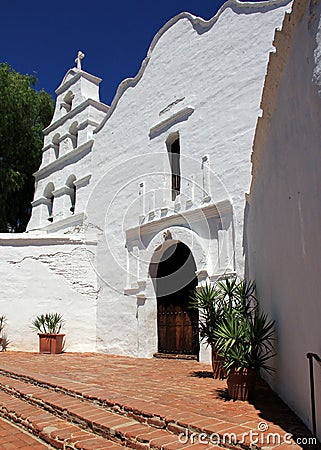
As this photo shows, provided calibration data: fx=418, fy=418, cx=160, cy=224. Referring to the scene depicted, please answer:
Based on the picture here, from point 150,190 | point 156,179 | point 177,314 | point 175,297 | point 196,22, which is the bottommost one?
point 177,314

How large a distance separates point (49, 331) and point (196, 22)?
29.6 feet

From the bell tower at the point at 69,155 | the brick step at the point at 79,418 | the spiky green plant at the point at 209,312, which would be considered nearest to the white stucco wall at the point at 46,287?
the bell tower at the point at 69,155

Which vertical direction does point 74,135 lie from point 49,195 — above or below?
above

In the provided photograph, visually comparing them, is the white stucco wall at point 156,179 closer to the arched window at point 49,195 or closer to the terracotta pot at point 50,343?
the terracotta pot at point 50,343

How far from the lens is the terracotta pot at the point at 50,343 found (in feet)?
35.7

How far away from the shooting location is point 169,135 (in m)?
10.9

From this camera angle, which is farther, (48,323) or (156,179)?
(48,323)

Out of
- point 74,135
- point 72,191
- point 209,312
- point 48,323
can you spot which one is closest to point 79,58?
point 74,135

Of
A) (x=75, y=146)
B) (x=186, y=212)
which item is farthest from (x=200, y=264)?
(x=75, y=146)

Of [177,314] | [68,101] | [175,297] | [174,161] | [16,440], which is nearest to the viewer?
[16,440]

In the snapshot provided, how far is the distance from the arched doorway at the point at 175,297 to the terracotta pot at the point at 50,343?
2710 mm

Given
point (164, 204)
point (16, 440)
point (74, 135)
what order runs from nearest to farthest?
point (16, 440)
point (164, 204)
point (74, 135)

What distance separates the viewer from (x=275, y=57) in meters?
4.11

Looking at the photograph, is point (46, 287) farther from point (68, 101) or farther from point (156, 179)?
point (68, 101)
